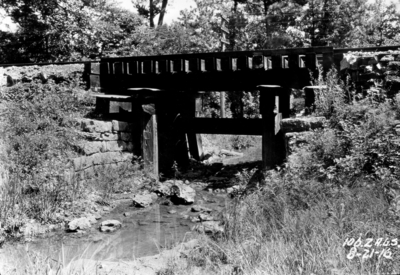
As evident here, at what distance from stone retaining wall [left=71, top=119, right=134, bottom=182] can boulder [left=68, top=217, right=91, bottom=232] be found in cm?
151

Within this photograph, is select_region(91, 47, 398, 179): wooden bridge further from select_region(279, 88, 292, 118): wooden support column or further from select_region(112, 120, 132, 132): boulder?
select_region(112, 120, 132, 132): boulder

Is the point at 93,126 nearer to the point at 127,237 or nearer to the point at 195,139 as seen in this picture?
the point at 127,237

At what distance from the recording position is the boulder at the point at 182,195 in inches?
337

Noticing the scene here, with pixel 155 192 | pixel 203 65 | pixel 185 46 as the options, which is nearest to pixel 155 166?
pixel 155 192

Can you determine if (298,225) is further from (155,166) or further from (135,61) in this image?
(135,61)

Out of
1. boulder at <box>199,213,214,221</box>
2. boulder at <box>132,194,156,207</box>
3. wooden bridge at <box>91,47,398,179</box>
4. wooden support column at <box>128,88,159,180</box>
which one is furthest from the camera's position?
wooden support column at <box>128,88,159,180</box>

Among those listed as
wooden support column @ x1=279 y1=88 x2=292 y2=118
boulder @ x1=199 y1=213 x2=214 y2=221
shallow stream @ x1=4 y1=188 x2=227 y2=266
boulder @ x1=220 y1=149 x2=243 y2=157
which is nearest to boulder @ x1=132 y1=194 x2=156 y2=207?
shallow stream @ x1=4 y1=188 x2=227 y2=266

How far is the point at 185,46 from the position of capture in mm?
20625

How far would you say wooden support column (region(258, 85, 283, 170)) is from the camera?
8.84 m

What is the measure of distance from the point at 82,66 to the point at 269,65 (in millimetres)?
5107

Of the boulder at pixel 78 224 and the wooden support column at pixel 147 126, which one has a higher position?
the wooden support column at pixel 147 126

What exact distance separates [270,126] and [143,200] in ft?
9.90

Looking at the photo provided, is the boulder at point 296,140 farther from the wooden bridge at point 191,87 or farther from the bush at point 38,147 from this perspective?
the bush at point 38,147

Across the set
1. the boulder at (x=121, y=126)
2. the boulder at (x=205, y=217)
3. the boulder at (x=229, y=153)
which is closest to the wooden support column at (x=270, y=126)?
the boulder at (x=205, y=217)
